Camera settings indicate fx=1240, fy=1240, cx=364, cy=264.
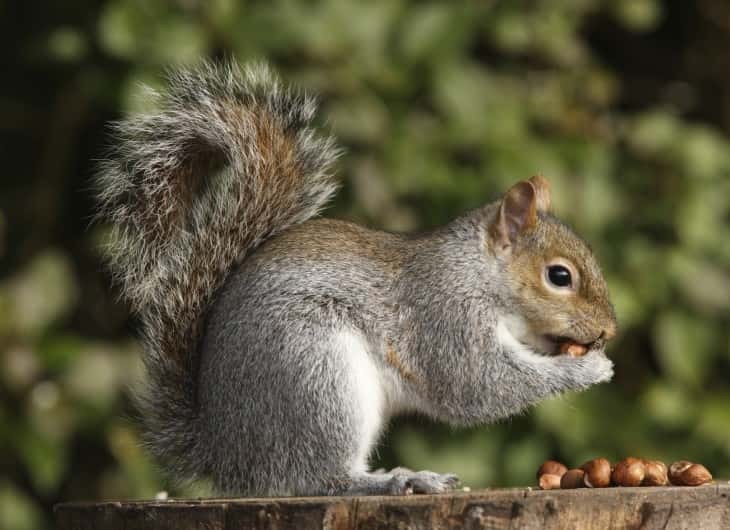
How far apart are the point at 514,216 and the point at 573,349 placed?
222 millimetres

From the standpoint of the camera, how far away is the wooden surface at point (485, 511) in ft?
4.53

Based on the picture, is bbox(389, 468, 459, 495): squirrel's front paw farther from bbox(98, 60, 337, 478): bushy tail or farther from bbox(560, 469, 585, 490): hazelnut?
bbox(98, 60, 337, 478): bushy tail

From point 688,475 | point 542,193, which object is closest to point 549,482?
point 688,475

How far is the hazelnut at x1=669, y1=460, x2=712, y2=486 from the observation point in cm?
157

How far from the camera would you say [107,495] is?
2.77 metres

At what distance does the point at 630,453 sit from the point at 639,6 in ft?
3.74

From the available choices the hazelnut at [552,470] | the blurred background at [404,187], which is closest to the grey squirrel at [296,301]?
the hazelnut at [552,470]

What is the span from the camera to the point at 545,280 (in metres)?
1.88

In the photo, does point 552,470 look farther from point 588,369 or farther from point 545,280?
point 545,280

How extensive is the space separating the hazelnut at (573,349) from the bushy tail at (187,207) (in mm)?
432

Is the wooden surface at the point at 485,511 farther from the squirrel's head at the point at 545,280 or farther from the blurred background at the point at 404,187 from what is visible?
the blurred background at the point at 404,187

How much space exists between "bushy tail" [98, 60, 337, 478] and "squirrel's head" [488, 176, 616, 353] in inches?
11.5

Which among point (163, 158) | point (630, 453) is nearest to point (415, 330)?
point (163, 158)

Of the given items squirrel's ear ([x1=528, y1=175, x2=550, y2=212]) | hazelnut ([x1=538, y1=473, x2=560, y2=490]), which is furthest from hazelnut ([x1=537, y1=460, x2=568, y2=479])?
squirrel's ear ([x1=528, y1=175, x2=550, y2=212])
